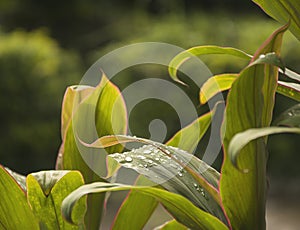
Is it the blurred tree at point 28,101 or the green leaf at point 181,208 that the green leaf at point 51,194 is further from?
the blurred tree at point 28,101

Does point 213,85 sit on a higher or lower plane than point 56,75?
higher

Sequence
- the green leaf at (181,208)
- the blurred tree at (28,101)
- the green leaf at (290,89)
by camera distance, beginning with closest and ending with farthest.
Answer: the green leaf at (181,208)
the green leaf at (290,89)
the blurred tree at (28,101)

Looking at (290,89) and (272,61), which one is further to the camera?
(290,89)

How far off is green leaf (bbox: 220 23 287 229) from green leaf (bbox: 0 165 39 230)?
21 cm

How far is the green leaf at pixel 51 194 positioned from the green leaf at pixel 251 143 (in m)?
0.15

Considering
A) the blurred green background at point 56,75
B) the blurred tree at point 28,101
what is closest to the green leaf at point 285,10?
the blurred green background at point 56,75

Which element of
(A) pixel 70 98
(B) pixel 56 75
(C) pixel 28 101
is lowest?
(C) pixel 28 101

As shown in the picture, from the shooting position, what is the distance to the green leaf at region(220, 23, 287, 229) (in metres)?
0.56

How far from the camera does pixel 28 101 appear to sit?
3943mm

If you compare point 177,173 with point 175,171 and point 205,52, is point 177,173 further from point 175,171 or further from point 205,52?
point 205,52

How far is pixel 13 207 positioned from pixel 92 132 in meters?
0.16

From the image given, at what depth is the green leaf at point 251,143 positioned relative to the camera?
56 cm

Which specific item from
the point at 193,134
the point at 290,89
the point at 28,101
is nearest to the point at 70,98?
the point at 193,134

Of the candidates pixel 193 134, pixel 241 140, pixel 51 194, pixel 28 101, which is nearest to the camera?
pixel 241 140
